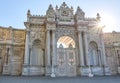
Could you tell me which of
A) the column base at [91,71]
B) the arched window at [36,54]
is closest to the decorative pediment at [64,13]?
the arched window at [36,54]

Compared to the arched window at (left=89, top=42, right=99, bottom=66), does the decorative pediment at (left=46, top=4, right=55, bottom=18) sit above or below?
above

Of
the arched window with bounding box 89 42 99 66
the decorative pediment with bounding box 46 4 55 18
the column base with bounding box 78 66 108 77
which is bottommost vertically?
the column base with bounding box 78 66 108 77

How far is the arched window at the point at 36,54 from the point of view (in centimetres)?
1888

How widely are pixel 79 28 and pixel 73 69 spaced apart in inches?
194

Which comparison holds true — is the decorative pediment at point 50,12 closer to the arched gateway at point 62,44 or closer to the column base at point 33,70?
the arched gateway at point 62,44

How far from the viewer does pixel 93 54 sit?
20625 mm

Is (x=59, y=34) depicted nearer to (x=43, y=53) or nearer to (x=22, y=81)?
(x=43, y=53)

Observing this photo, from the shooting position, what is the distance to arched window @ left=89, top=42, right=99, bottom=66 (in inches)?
797

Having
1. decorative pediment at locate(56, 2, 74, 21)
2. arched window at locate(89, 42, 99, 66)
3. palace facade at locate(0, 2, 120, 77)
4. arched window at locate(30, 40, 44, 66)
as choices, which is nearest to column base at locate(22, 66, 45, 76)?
palace facade at locate(0, 2, 120, 77)

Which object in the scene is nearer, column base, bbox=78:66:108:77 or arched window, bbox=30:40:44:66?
column base, bbox=78:66:108:77

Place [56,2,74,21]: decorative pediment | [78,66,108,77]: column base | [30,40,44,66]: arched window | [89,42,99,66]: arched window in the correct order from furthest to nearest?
[56,2,74,21]: decorative pediment < [89,42,99,66]: arched window < [30,40,44,66]: arched window < [78,66,108,77]: column base

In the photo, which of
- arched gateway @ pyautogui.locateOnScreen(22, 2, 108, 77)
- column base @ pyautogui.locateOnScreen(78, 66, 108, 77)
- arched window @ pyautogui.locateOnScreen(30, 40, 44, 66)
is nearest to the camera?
column base @ pyautogui.locateOnScreen(78, 66, 108, 77)

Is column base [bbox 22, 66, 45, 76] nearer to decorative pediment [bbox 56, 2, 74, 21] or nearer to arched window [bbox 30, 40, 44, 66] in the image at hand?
arched window [bbox 30, 40, 44, 66]

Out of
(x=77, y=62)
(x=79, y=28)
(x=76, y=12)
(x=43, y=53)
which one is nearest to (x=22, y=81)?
(x=43, y=53)
